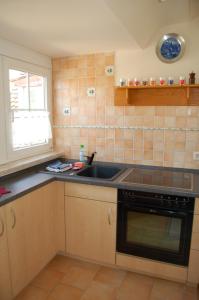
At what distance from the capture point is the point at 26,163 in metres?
2.32

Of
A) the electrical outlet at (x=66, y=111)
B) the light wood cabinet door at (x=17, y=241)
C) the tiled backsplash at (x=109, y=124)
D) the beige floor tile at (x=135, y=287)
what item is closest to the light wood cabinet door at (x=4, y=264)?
the light wood cabinet door at (x=17, y=241)

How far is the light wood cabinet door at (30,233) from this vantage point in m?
1.77

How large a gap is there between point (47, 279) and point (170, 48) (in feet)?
7.79

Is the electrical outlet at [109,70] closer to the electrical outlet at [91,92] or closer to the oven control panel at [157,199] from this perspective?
the electrical outlet at [91,92]

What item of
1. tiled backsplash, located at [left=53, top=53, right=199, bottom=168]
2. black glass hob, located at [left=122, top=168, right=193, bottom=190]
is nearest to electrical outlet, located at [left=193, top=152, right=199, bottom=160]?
tiled backsplash, located at [left=53, top=53, right=199, bottom=168]

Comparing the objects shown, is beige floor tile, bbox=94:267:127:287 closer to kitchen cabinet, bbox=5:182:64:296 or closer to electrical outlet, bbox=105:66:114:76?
kitchen cabinet, bbox=5:182:64:296

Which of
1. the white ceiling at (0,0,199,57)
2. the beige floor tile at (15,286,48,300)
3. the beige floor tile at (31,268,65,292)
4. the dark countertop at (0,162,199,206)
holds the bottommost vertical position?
the beige floor tile at (15,286,48,300)

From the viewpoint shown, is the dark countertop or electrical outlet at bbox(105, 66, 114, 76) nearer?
the dark countertop

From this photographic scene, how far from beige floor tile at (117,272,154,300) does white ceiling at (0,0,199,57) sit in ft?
6.74

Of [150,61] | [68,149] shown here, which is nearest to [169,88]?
[150,61]

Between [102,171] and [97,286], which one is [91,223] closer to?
[97,286]

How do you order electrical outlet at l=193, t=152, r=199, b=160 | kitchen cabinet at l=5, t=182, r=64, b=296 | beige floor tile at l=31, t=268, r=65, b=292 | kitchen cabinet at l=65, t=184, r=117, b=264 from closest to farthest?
kitchen cabinet at l=5, t=182, r=64, b=296 < beige floor tile at l=31, t=268, r=65, b=292 < kitchen cabinet at l=65, t=184, r=117, b=264 < electrical outlet at l=193, t=152, r=199, b=160

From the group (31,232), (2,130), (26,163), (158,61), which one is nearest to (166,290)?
(31,232)

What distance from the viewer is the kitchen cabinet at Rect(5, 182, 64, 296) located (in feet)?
5.79
